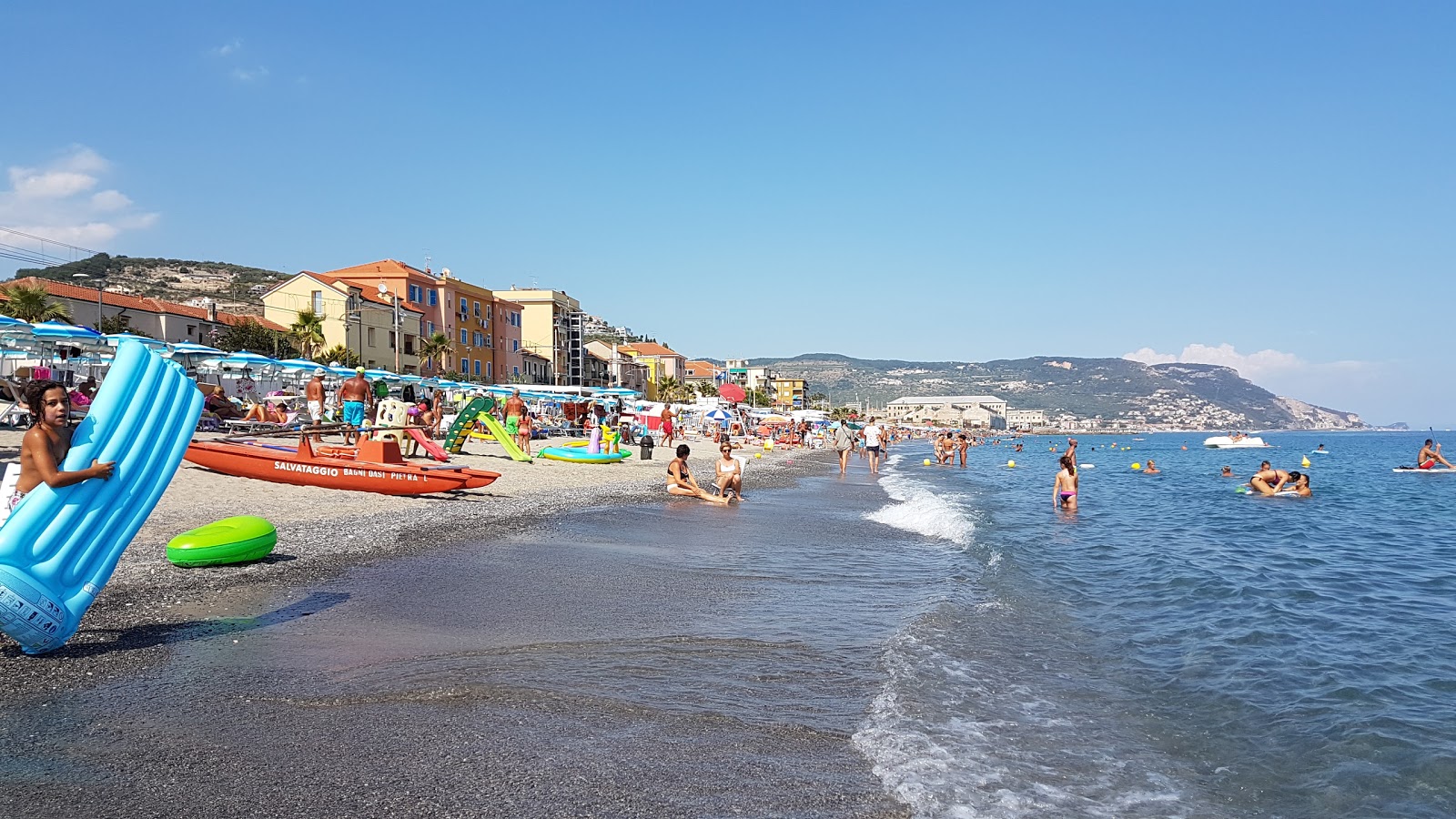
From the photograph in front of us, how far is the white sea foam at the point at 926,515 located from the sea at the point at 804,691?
123 inches

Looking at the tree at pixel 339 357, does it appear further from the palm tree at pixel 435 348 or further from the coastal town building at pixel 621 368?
the coastal town building at pixel 621 368

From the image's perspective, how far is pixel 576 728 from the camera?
14.9 ft

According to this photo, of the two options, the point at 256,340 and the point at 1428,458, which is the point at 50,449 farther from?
the point at 256,340

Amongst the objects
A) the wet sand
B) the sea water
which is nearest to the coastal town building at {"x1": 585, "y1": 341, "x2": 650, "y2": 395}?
the sea water

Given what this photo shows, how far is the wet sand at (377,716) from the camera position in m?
3.70

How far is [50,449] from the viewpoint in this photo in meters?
5.36

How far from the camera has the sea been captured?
13.1 ft

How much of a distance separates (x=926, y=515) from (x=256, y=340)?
4286 cm

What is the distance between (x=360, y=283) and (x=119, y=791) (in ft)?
199

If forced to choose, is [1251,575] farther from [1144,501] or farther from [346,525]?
[1144,501]

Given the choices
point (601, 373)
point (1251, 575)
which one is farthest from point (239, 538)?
point (601, 373)

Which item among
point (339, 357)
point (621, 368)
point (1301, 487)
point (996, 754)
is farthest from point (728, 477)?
point (621, 368)

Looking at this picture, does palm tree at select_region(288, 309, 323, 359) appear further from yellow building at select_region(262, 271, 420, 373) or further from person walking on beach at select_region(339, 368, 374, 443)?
person walking on beach at select_region(339, 368, 374, 443)

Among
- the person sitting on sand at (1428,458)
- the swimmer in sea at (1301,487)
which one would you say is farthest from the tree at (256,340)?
the person sitting on sand at (1428,458)
